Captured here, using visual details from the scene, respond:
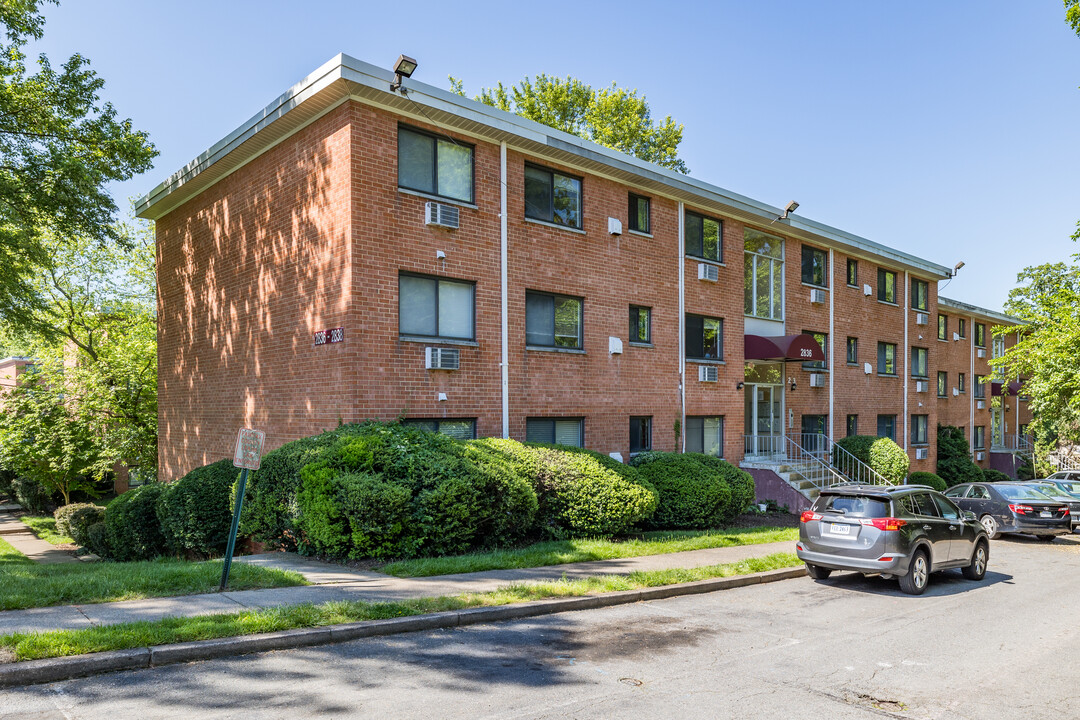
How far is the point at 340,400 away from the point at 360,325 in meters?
1.38

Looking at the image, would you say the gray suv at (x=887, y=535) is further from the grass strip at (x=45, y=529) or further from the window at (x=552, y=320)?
the grass strip at (x=45, y=529)

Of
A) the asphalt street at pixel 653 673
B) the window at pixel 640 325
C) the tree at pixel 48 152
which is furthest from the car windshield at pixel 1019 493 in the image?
the tree at pixel 48 152

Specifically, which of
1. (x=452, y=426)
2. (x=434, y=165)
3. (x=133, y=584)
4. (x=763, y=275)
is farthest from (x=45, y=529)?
(x=763, y=275)

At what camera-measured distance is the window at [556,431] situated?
15656 mm

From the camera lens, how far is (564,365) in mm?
16109

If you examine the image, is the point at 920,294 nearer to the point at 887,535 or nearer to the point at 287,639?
the point at 887,535

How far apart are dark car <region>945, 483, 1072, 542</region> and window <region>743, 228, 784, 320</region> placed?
292 inches

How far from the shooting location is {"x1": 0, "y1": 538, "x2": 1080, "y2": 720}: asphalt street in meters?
5.35

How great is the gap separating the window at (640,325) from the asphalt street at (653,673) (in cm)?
959

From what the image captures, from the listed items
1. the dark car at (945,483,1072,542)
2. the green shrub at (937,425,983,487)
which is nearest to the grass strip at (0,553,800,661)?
the dark car at (945,483,1072,542)

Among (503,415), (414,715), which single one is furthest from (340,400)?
(414,715)

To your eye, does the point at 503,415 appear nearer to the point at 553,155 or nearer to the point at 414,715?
the point at 553,155

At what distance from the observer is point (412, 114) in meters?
13.7

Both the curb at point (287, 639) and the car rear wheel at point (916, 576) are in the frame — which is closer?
the curb at point (287, 639)
